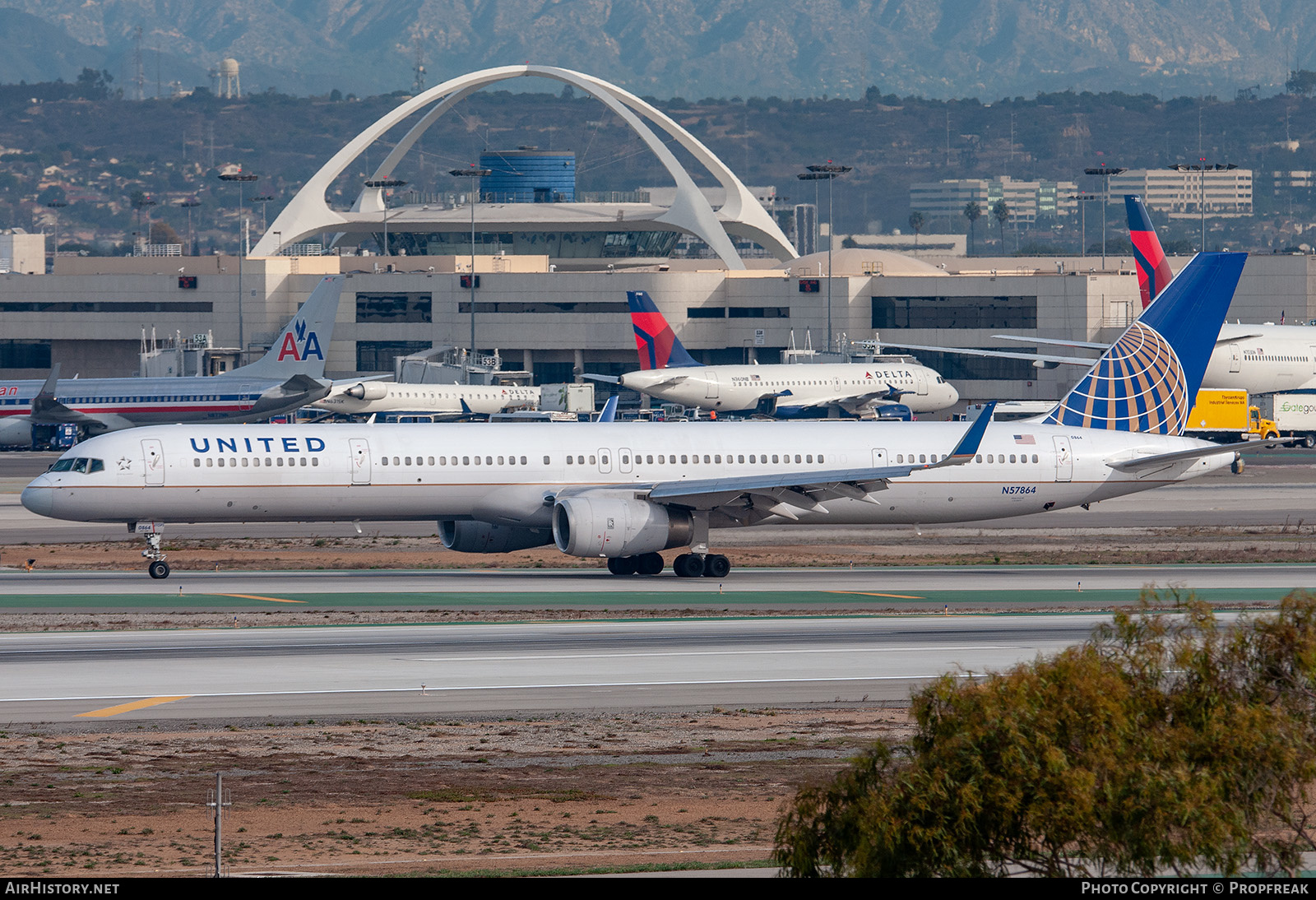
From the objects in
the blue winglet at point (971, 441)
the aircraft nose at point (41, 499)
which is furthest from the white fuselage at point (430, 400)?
the blue winglet at point (971, 441)

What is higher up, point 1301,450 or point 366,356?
point 366,356

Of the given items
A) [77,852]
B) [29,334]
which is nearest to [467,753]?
[77,852]

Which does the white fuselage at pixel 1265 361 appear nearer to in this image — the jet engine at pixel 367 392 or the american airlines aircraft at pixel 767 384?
the american airlines aircraft at pixel 767 384

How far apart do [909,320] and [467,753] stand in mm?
119529

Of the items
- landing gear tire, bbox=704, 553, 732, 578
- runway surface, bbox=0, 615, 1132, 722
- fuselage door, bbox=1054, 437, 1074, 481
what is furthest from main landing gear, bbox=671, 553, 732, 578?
fuselage door, bbox=1054, 437, 1074, 481

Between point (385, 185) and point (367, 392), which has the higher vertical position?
point (385, 185)

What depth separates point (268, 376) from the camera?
103 m

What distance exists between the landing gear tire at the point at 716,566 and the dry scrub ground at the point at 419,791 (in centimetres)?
1822

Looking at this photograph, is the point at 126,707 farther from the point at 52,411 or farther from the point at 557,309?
the point at 557,309

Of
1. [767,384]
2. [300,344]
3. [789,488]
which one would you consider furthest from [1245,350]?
[789,488]

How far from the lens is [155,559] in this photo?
44.9 m

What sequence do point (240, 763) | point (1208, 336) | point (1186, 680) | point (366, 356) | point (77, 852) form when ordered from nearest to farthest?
1. point (1186, 680)
2. point (77, 852)
3. point (240, 763)
4. point (1208, 336)
5. point (366, 356)

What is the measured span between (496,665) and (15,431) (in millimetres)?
74413

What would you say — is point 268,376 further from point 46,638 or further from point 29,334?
point 46,638
